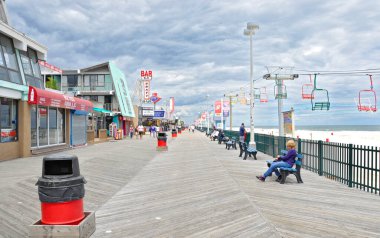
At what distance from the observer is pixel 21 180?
30.3 feet

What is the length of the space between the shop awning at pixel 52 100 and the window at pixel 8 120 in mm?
807

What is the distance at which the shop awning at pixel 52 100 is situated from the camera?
15.4 m

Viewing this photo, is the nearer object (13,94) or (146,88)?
(13,94)

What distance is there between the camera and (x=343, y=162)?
385 inches

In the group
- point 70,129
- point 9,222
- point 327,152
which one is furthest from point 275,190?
point 70,129

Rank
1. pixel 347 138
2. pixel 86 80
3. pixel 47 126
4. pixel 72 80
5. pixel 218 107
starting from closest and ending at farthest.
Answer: pixel 47 126, pixel 86 80, pixel 72 80, pixel 218 107, pixel 347 138

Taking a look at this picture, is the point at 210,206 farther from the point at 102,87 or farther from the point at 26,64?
the point at 102,87

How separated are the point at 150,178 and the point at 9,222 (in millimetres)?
5384

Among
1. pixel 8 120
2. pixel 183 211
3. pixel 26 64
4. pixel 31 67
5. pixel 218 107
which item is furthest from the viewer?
pixel 218 107

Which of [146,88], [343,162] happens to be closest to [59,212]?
[343,162]

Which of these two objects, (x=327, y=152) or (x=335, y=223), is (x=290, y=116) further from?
(x=335, y=223)

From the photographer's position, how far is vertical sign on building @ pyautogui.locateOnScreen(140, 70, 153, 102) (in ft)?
199

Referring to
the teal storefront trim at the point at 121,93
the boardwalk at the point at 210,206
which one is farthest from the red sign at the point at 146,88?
the boardwalk at the point at 210,206

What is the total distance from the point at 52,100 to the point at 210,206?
13.0 m
